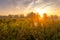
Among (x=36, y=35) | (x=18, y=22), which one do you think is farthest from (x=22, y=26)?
(x=36, y=35)

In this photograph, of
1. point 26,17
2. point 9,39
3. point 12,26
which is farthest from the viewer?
point 26,17

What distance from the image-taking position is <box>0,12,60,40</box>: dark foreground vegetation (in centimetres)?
382

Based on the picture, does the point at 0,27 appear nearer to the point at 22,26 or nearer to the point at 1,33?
the point at 1,33

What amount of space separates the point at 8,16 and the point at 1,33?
695 mm

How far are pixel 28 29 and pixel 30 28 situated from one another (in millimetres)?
49

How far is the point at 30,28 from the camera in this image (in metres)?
3.99

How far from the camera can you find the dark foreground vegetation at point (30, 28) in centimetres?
382

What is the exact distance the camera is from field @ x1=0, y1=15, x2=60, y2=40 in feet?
12.5

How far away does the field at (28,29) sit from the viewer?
382 cm

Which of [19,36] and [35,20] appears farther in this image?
[35,20]

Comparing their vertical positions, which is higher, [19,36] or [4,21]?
[4,21]

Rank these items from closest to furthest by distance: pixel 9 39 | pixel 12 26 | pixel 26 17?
pixel 9 39 → pixel 12 26 → pixel 26 17

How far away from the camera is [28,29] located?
3.98 m

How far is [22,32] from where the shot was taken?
3.90 metres
